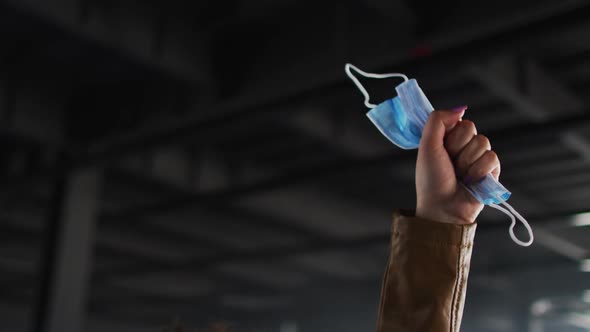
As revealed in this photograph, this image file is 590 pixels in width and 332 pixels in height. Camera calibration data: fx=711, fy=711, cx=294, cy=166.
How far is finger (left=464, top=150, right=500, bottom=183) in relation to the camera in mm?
1349

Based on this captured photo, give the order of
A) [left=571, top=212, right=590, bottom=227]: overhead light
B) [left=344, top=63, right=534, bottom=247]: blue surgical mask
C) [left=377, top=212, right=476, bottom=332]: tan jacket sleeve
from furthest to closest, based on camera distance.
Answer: [left=571, top=212, right=590, bottom=227]: overhead light
[left=344, top=63, right=534, bottom=247]: blue surgical mask
[left=377, top=212, right=476, bottom=332]: tan jacket sleeve

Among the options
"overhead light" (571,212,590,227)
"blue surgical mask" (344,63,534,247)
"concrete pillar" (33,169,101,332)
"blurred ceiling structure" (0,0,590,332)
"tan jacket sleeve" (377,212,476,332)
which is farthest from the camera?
"overhead light" (571,212,590,227)

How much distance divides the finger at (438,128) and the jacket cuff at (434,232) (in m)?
0.14

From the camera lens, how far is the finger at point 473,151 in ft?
4.44

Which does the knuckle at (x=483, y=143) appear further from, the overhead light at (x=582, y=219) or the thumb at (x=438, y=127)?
the overhead light at (x=582, y=219)

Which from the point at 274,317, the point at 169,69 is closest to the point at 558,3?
the point at 169,69

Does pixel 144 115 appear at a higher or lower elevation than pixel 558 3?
higher

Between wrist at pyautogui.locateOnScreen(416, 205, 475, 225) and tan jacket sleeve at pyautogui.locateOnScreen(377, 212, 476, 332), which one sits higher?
wrist at pyautogui.locateOnScreen(416, 205, 475, 225)

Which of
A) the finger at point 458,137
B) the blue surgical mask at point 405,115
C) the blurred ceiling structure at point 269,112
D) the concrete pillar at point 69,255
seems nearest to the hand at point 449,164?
the finger at point 458,137

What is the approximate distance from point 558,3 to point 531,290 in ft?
45.6

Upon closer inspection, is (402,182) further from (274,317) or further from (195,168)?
(274,317)

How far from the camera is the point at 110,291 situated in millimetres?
19172

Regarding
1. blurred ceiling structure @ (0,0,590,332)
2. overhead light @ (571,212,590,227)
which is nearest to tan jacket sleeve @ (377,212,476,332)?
blurred ceiling structure @ (0,0,590,332)

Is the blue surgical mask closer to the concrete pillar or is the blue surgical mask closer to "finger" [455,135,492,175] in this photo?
"finger" [455,135,492,175]
